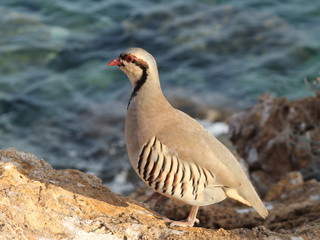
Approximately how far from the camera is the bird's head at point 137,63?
13.5 ft

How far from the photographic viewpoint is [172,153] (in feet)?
12.9

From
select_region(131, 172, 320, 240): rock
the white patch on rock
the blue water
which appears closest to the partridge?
select_region(131, 172, 320, 240): rock

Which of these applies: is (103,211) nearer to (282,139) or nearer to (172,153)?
(172,153)

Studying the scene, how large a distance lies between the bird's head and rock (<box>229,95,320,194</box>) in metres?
3.23

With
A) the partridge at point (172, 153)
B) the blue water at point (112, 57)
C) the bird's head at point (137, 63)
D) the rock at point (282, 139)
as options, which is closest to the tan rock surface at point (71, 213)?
the partridge at point (172, 153)

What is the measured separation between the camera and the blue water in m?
11.4

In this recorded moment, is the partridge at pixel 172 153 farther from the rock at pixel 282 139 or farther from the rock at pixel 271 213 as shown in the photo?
the rock at pixel 282 139

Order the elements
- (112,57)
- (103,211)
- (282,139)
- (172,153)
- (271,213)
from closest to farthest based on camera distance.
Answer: (103,211), (172,153), (271,213), (282,139), (112,57)

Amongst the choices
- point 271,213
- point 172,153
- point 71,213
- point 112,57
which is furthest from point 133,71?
point 112,57

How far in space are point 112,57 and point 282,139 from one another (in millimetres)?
7285

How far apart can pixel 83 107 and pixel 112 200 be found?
27.5ft

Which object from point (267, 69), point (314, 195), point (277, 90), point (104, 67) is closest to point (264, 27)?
point (267, 69)

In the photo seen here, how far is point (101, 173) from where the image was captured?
33.6ft

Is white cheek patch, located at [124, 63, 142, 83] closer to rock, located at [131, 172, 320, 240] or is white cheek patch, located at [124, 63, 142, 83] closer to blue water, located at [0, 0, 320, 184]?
rock, located at [131, 172, 320, 240]
